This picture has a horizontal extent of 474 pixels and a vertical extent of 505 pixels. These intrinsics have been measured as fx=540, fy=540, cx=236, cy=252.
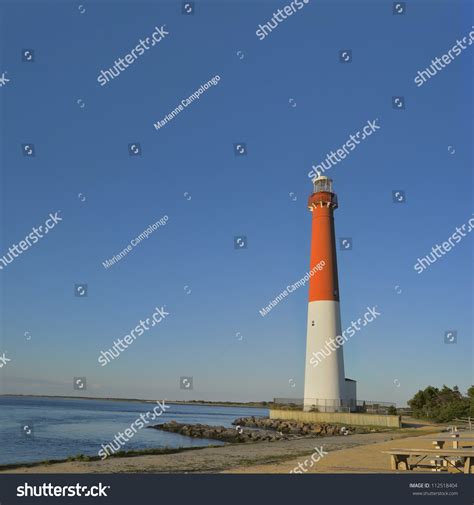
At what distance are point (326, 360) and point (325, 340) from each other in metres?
1.58

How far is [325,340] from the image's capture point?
1699 inches

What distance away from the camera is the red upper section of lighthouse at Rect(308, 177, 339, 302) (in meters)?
43.7

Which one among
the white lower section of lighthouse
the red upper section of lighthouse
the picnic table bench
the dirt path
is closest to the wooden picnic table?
the picnic table bench

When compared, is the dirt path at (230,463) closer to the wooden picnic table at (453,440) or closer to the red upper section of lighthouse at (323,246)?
the wooden picnic table at (453,440)

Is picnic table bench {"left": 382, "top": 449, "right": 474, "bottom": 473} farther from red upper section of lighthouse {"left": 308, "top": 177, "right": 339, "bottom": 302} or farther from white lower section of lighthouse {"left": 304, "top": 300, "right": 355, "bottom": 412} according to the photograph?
red upper section of lighthouse {"left": 308, "top": 177, "right": 339, "bottom": 302}

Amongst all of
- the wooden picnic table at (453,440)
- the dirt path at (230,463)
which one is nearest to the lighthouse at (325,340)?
the dirt path at (230,463)

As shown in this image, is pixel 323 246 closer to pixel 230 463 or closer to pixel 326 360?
pixel 326 360

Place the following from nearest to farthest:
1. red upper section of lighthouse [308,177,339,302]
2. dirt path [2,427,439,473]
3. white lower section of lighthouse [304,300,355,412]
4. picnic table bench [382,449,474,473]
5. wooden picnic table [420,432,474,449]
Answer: picnic table bench [382,449,474,473] → dirt path [2,427,439,473] → wooden picnic table [420,432,474,449] → white lower section of lighthouse [304,300,355,412] → red upper section of lighthouse [308,177,339,302]

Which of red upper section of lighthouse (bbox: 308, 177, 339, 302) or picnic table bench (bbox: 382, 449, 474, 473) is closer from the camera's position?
picnic table bench (bbox: 382, 449, 474, 473)

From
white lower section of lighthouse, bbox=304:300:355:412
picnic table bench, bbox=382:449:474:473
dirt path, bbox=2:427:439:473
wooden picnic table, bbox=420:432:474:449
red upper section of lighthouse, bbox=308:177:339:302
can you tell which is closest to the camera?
picnic table bench, bbox=382:449:474:473

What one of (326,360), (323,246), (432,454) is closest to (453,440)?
(432,454)

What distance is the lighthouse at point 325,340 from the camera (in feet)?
→ 141
